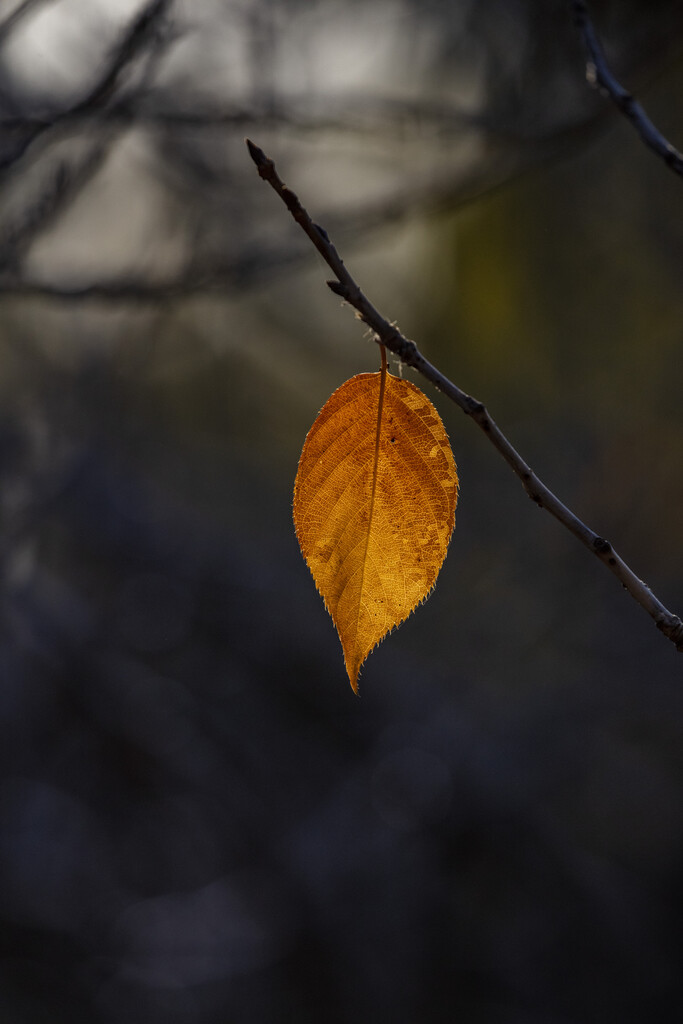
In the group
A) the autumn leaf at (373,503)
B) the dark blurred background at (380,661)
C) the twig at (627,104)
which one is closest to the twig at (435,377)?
the autumn leaf at (373,503)

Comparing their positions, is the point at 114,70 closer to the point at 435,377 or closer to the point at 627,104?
the point at 627,104

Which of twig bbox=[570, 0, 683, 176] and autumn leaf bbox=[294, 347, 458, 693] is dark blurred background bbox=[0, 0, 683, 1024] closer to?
twig bbox=[570, 0, 683, 176]

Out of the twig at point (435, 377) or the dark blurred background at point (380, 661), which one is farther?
the dark blurred background at point (380, 661)

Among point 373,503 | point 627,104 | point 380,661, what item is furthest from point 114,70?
point 380,661

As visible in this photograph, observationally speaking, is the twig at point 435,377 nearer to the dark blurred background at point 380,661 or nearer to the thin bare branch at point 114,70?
the thin bare branch at point 114,70

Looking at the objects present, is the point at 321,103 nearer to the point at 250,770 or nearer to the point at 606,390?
the point at 606,390

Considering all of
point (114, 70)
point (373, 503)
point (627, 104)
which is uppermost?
point (114, 70)

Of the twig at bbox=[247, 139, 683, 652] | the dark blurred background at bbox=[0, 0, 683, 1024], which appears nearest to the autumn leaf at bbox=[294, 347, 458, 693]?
the twig at bbox=[247, 139, 683, 652]
